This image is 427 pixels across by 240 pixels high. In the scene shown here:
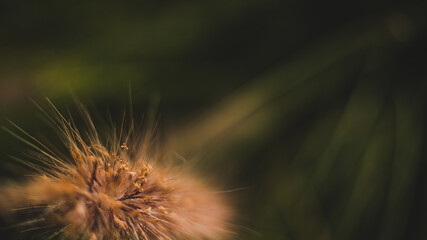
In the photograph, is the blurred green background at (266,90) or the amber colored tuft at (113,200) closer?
the amber colored tuft at (113,200)

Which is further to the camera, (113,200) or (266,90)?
(266,90)

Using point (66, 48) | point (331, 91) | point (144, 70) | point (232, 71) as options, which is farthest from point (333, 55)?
point (66, 48)

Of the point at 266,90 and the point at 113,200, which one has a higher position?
the point at 266,90

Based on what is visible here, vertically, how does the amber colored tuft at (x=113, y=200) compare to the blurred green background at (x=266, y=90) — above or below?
below

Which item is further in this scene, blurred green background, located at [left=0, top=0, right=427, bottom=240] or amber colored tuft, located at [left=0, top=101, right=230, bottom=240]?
blurred green background, located at [left=0, top=0, right=427, bottom=240]

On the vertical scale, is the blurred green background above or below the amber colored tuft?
above

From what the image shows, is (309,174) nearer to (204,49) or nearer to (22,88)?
(204,49)
